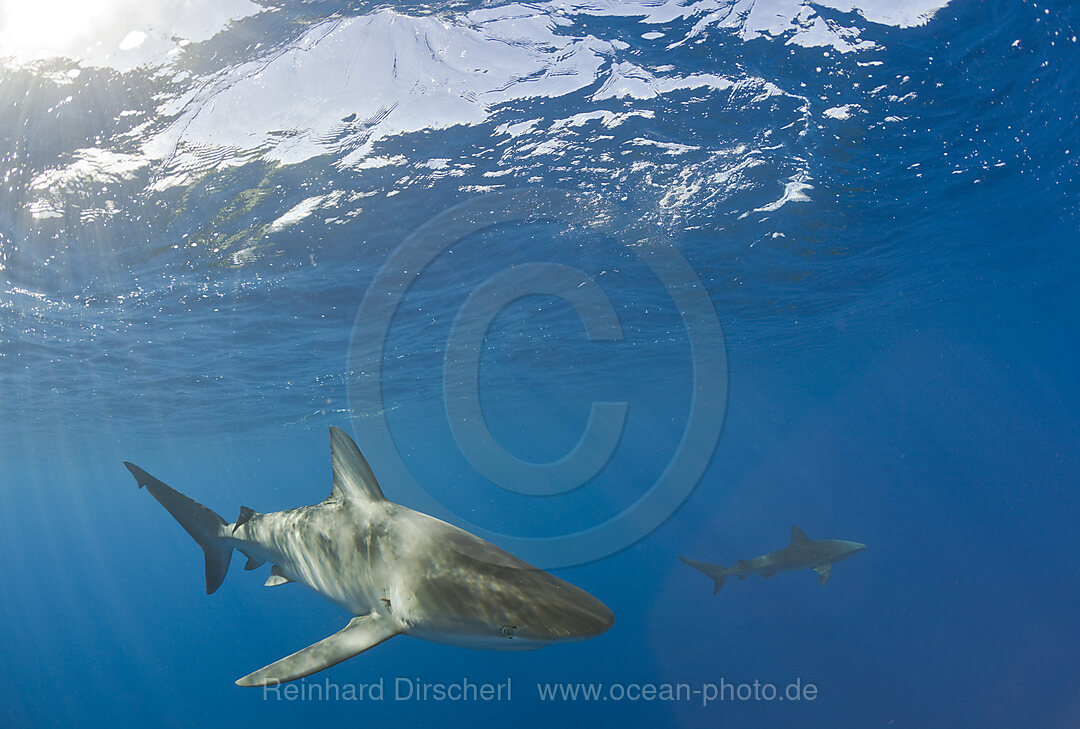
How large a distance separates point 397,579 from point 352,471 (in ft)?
4.32

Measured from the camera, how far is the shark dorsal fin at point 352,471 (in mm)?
4891

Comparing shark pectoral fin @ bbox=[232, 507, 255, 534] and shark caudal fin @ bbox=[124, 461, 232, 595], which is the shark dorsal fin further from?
shark caudal fin @ bbox=[124, 461, 232, 595]

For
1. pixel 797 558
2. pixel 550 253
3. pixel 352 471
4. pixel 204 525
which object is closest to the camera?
pixel 352 471

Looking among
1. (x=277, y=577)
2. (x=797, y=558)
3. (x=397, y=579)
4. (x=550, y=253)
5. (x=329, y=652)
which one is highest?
(x=550, y=253)

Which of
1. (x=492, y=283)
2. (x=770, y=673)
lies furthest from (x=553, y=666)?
(x=492, y=283)

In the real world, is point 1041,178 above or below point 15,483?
above

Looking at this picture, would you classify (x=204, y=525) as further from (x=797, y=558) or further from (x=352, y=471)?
(x=797, y=558)

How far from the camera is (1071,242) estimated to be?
23906mm

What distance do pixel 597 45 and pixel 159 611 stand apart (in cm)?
13654

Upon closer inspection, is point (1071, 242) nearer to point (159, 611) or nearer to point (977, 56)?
point (977, 56)

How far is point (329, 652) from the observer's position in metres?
3.65

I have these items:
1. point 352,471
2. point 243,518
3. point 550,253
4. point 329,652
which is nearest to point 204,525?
point 243,518

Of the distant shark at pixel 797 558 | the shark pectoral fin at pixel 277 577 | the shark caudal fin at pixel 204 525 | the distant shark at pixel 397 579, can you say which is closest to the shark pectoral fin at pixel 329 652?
the distant shark at pixel 397 579

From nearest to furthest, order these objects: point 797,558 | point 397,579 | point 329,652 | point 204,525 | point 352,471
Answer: point 329,652 → point 397,579 → point 352,471 → point 204,525 → point 797,558
